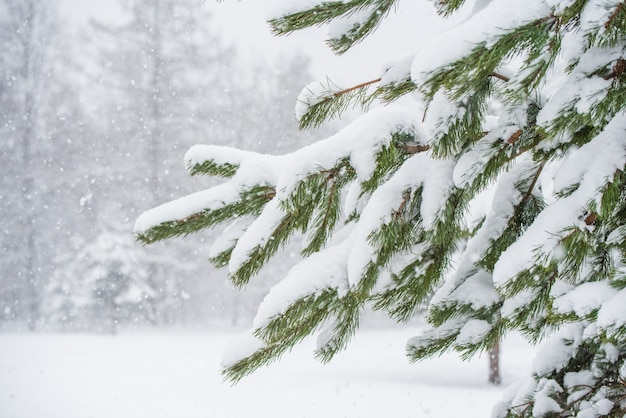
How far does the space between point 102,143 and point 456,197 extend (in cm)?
1955

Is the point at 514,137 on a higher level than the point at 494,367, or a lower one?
higher

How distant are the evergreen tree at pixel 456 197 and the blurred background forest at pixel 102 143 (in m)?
17.3

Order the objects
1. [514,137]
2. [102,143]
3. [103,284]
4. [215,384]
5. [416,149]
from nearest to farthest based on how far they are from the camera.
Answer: [514,137], [416,149], [215,384], [103,284], [102,143]

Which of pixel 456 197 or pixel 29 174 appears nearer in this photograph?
pixel 456 197

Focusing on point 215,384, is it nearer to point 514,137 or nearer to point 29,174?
point 514,137

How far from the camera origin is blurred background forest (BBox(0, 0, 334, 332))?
1783 cm

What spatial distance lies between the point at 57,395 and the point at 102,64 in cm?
1269

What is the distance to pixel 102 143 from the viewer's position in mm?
18703

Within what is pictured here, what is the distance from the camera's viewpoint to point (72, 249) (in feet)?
59.3

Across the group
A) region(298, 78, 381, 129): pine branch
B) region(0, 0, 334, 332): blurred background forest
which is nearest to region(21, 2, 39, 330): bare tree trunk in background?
region(0, 0, 334, 332): blurred background forest

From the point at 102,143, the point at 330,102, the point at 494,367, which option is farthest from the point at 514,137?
the point at 102,143

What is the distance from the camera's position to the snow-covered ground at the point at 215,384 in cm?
865

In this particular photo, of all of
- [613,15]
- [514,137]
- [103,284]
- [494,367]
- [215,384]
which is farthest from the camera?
[103,284]

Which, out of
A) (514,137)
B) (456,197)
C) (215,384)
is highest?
(514,137)
